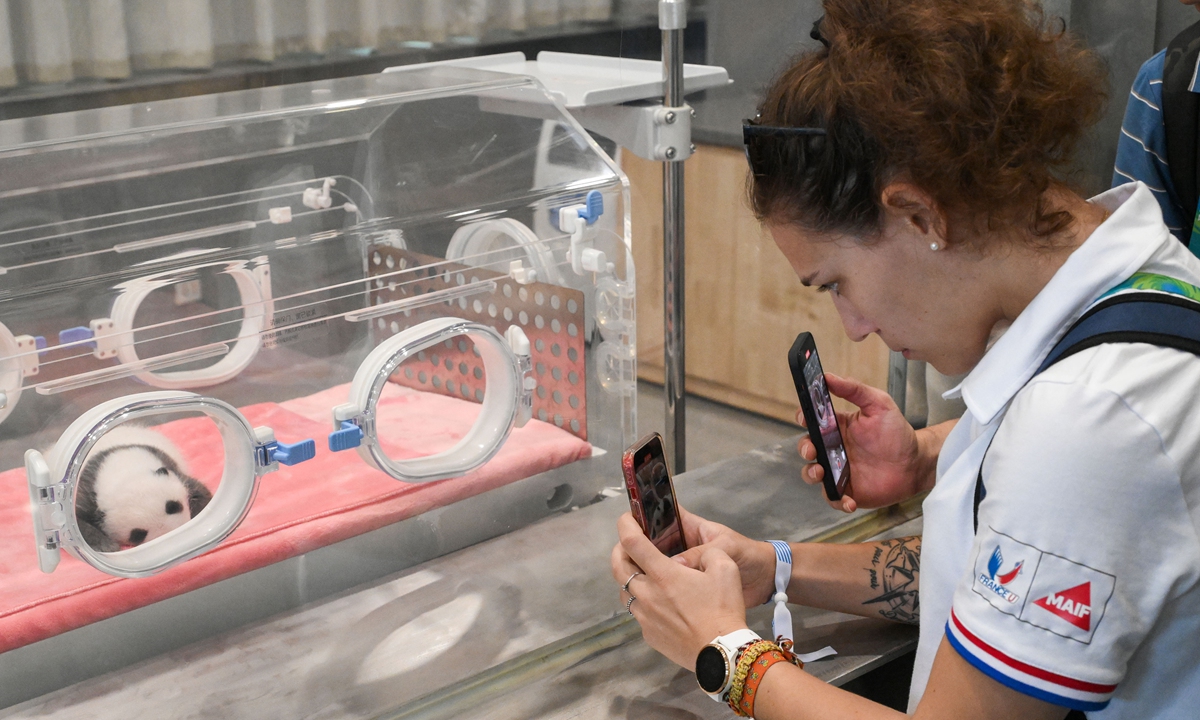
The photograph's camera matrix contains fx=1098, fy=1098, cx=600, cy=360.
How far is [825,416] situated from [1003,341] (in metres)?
0.40

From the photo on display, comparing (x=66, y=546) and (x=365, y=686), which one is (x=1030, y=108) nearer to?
(x=365, y=686)

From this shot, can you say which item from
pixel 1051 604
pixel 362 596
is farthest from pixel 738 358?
pixel 1051 604

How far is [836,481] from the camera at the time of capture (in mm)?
1193

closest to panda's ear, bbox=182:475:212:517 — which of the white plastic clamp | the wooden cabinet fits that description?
the white plastic clamp

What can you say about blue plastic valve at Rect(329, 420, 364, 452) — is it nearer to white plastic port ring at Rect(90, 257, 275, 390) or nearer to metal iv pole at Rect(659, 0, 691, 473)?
white plastic port ring at Rect(90, 257, 275, 390)

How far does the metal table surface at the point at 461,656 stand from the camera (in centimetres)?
98

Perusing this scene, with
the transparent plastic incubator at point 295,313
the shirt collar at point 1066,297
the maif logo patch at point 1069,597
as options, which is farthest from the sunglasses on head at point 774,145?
the transparent plastic incubator at point 295,313

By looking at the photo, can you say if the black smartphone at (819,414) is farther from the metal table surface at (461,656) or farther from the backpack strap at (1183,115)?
the backpack strap at (1183,115)

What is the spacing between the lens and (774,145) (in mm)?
820

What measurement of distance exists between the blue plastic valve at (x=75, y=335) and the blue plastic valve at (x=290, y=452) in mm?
186

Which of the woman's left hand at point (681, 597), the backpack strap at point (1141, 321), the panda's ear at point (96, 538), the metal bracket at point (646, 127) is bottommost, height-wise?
the woman's left hand at point (681, 597)

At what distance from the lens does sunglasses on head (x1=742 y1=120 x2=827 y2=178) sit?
0.80 meters

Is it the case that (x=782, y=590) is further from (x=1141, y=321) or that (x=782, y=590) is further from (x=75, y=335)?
(x=75, y=335)

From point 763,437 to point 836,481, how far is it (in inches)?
16.8
